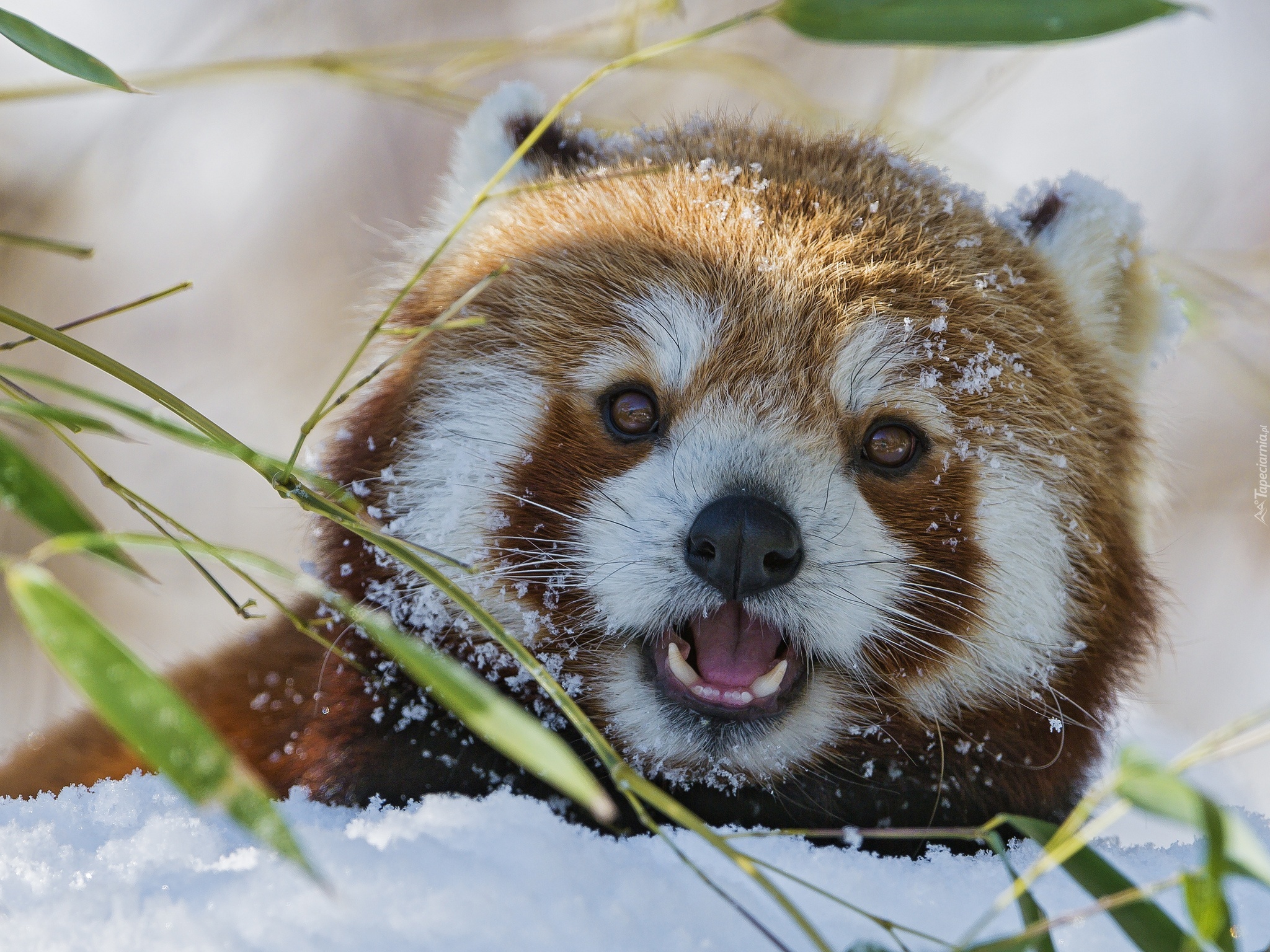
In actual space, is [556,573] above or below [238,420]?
above

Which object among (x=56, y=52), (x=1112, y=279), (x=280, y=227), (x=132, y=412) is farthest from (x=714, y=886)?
(x=280, y=227)

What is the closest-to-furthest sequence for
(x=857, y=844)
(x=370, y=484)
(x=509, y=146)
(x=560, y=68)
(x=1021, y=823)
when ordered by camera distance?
1. (x=1021, y=823)
2. (x=857, y=844)
3. (x=370, y=484)
4. (x=509, y=146)
5. (x=560, y=68)

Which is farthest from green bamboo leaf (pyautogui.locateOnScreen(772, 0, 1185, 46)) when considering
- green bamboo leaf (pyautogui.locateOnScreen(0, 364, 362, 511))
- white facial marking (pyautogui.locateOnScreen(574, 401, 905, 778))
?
green bamboo leaf (pyautogui.locateOnScreen(0, 364, 362, 511))

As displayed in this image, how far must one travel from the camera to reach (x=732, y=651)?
4.93 ft

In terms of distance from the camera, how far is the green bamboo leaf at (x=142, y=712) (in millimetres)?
774

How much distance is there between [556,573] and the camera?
1.47 meters

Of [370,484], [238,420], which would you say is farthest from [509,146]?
[238,420]

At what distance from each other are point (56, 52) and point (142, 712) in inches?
29.1

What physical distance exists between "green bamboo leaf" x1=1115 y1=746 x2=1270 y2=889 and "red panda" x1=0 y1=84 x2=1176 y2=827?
1.93ft

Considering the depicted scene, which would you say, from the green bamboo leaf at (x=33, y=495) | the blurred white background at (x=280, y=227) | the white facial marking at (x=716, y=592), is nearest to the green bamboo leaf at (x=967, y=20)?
the white facial marking at (x=716, y=592)

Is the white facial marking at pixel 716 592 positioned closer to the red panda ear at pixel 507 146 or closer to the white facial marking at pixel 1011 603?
the white facial marking at pixel 1011 603

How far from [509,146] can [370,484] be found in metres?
0.66

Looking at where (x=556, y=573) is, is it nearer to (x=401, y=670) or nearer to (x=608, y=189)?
(x=401, y=670)

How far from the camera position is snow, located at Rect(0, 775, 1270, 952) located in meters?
1.01
